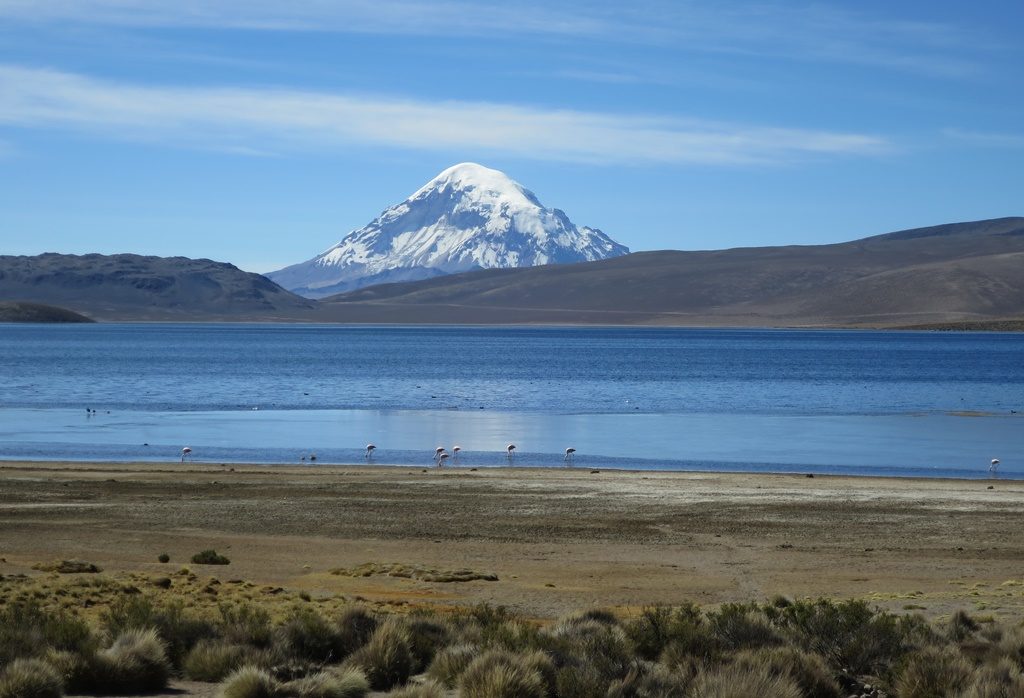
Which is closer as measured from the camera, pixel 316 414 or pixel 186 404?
pixel 316 414

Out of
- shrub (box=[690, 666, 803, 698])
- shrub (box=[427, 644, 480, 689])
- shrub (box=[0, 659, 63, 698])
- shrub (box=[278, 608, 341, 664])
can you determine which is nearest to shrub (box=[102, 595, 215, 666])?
shrub (box=[278, 608, 341, 664])

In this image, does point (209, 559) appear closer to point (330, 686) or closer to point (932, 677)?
point (330, 686)

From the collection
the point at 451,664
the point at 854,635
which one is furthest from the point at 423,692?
the point at 854,635

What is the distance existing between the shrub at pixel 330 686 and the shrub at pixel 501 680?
0.86 metres

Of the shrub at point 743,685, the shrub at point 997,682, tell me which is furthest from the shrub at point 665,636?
the shrub at point 997,682

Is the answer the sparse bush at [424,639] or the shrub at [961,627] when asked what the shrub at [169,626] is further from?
the shrub at [961,627]

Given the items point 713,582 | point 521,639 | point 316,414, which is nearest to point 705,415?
point 316,414

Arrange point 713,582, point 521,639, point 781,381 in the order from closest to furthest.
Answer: point 521,639 → point 713,582 → point 781,381

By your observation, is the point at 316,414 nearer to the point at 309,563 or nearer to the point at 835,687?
the point at 309,563

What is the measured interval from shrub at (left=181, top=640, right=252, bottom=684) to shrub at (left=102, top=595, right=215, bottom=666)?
21 cm

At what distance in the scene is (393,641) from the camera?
10086mm

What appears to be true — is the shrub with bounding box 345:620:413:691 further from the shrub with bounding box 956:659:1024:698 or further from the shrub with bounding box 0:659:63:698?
the shrub with bounding box 956:659:1024:698

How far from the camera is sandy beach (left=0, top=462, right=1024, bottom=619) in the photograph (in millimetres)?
15484

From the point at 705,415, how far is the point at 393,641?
3973 cm
